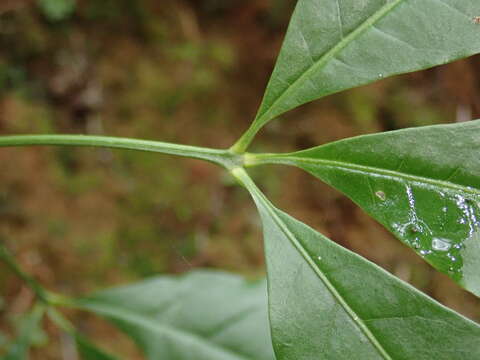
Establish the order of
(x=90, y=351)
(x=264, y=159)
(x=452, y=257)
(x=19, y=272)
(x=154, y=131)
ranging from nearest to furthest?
(x=452, y=257) → (x=264, y=159) → (x=19, y=272) → (x=90, y=351) → (x=154, y=131)

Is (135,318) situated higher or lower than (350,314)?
higher

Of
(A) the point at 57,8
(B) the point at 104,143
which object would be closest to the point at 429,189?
(B) the point at 104,143

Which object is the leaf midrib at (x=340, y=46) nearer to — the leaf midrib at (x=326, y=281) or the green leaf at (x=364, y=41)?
the green leaf at (x=364, y=41)

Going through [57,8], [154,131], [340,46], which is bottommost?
[340,46]

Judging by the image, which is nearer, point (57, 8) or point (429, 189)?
point (429, 189)

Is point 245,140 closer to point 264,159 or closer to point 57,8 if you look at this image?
point 264,159

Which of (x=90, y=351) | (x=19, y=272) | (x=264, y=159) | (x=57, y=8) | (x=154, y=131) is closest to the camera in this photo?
(x=264, y=159)

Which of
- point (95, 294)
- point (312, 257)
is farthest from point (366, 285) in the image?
point (95, 294)

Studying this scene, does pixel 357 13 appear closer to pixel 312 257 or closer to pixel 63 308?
pixel 312 257
